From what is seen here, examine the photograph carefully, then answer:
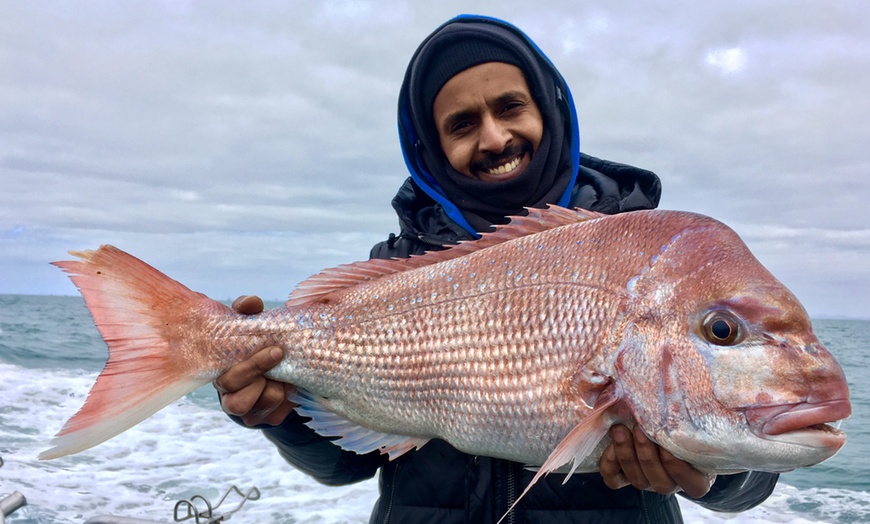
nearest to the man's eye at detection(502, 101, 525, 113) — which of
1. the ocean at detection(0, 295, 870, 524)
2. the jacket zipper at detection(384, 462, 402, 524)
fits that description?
the jacket zipper at detection(384, 462, 402, 524)

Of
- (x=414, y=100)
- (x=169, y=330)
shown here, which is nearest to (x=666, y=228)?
(x=414, y=100)

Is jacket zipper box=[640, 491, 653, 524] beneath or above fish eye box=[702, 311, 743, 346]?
beneath

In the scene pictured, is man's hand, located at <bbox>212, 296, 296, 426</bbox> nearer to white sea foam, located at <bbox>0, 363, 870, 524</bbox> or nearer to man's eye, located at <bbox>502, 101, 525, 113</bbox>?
man's eye, located at <bbox>502, 101, 525, 113</bbox>

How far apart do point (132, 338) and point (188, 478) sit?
6.69m

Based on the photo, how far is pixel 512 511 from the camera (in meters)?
2.08

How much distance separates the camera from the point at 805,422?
145 centimetres

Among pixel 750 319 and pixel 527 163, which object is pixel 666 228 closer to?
pixel 750 319

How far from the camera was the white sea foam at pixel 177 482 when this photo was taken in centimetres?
656

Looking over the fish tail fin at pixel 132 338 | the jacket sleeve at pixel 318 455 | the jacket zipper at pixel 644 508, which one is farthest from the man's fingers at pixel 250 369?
the jacket zipper at pixel 644 508

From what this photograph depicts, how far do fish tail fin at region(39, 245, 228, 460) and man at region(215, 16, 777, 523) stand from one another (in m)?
0.19

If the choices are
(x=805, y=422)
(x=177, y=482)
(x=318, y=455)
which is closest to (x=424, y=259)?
(x=318, y=455)

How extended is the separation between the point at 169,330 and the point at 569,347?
1.48 metres

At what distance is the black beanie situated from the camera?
9.08ft

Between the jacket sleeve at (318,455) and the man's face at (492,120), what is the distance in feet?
4.59
